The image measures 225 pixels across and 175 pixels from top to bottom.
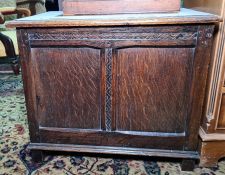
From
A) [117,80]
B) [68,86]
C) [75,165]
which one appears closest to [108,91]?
[117,80]

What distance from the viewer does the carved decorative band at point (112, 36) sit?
37.1 inches

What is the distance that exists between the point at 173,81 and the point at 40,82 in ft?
1.89

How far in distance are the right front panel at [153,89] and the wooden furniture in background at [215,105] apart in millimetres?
134

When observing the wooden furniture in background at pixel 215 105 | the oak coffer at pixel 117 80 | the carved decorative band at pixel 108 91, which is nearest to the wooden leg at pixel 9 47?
the oak coffer at pixel 117 80

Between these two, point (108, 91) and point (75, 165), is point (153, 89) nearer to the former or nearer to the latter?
point (108, 91)

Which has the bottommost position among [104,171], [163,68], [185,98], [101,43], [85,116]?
[104,171]

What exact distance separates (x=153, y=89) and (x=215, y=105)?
295 millimetres

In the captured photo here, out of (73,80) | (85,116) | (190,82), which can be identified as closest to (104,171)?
(85,116)

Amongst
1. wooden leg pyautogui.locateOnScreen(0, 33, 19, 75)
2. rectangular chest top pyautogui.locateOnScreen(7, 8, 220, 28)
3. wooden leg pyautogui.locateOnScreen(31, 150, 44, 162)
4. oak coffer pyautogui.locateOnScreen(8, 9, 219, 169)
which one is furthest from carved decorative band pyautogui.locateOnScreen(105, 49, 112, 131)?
wooden leg pyautogui.locateOnScreen(0, 33, 19, 75)

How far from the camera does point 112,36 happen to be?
3.18 feet

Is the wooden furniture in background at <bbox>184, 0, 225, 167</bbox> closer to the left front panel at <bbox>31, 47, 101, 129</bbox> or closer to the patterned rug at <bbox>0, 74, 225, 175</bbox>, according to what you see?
the patterned rug at <bbox>0, 74, 225, 175</bbox>

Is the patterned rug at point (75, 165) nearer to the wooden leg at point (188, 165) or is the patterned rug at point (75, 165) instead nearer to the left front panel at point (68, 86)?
the wooden leg at point (188, 165)

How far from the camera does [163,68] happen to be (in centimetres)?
100

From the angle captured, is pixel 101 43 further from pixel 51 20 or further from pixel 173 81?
pixel 173 81
